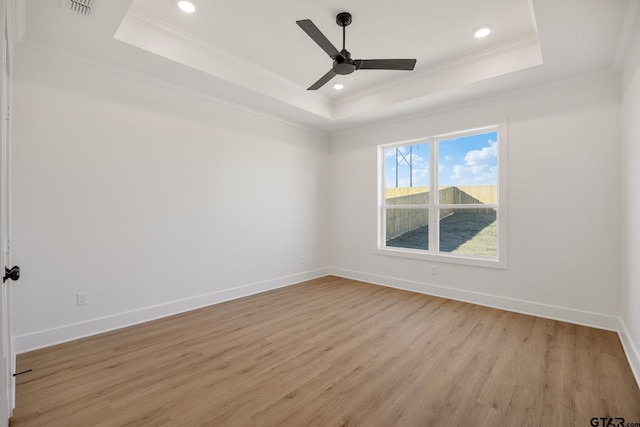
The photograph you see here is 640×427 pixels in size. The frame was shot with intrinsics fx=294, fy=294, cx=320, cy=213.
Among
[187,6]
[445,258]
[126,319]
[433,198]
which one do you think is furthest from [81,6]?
[445,258]

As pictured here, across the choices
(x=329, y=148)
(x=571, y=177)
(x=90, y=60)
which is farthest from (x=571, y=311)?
(x=90, y=60)

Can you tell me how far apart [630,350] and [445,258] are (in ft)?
6.58

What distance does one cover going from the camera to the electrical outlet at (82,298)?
2.85 meters

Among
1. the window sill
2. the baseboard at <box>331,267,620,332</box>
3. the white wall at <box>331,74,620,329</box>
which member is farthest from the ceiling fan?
the baseboard at <box>331,267,620,332</box>

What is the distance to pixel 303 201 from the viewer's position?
16.9 feet

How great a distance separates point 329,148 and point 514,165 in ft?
10.1

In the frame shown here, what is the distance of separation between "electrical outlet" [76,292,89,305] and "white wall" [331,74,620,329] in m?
4.18

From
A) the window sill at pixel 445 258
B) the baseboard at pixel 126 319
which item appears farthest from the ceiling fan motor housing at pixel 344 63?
the baseboard at pixel 126 319

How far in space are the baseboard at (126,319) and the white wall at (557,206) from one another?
2.74 meters

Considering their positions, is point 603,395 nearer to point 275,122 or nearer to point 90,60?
point 275,122

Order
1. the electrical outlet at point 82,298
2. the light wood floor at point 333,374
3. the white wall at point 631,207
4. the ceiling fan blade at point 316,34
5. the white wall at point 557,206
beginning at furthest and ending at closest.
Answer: the white wall at point 557,206
the electrical outlet at point 82,298
the white wall at point 631,207
the ceiling fan blade at point 316,34
the light wood floor at point 333,374

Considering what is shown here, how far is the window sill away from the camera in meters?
3.78

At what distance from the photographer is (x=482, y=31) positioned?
2.92m

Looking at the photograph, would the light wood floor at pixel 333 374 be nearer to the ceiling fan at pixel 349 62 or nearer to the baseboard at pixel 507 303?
the baseboard at pixel 507 303
